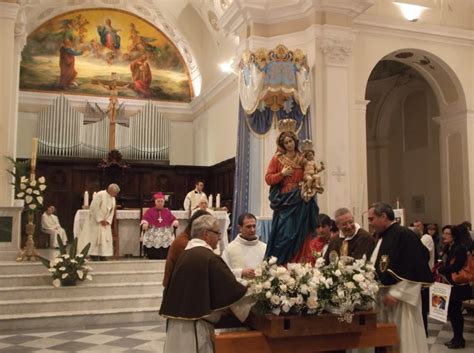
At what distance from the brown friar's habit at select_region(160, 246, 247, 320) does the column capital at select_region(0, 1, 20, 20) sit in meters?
8.72

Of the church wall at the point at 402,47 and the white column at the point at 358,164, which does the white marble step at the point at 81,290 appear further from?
the church wall at the point at 402,47

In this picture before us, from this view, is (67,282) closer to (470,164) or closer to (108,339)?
(108,339)

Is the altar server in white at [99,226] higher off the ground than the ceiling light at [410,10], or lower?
lower

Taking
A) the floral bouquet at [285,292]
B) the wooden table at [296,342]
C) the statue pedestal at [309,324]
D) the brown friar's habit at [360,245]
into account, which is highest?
the brown friar's habit at [360,245]

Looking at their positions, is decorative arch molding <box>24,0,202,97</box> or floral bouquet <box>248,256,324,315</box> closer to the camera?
floral bouquet <box>248,256,324,315</box>

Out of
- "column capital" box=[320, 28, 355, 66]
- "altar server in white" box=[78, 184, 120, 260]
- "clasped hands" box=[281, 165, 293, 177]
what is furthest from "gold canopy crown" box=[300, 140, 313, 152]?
"altar server in white" box=[78, 184, 120, 260]

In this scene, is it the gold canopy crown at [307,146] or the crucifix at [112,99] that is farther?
the crucifix at [112,99]

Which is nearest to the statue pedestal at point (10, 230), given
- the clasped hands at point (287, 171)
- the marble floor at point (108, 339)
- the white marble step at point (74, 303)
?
the white marble step at point (74, 303)

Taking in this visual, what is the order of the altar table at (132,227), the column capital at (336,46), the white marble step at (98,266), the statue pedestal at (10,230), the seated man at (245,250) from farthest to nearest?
Answer: the altar table at (132,227) < the column capital at (336,46) < the statue pedestal at (10,230) < the white marble step at (98,266) < the seated man at (245,250)

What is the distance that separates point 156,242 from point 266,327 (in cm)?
739

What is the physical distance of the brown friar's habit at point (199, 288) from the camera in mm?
3811

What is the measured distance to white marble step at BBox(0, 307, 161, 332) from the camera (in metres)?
7.94

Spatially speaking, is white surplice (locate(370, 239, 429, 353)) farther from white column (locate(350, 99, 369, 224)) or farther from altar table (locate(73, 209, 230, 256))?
altar table (locate(73, 209, 230, 256))

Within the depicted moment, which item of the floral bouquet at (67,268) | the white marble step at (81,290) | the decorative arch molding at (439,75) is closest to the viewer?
the white marble step at (81,290)
